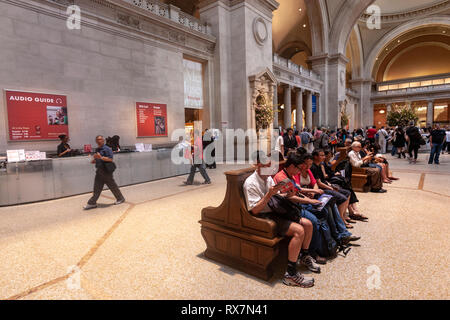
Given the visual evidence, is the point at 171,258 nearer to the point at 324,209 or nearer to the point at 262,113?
the point at 324,209

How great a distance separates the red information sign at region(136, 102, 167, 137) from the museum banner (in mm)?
1980

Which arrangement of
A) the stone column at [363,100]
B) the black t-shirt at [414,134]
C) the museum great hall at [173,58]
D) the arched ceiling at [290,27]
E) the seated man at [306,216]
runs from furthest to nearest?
the stone column at [363,100]
the arched ceiling at [290,27]
the black t-shirt at [414,134]
the museum great hall at [173,58]
the seated man at [306,216]

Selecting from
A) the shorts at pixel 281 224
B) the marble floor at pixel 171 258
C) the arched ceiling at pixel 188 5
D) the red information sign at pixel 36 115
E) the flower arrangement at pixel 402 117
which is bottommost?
the marble floor at pixel 171 258

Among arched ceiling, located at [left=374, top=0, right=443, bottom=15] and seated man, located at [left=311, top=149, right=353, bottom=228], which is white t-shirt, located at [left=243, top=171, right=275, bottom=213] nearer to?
seated man, located at [left=311, top=149, right=353, bottom=228]

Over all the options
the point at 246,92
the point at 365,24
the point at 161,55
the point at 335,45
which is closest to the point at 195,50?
the point at 161,55

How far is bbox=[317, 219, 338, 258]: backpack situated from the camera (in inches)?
124

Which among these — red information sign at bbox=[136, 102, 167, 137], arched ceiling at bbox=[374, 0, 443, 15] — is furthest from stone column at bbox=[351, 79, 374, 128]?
red information sign at bbox=[136, 102, 167, 137]

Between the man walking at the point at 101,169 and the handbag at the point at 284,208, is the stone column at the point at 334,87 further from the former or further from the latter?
the handbag at the point at 284,208

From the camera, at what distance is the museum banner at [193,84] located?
13.1 meters

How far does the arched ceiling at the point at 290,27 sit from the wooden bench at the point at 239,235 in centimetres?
2665

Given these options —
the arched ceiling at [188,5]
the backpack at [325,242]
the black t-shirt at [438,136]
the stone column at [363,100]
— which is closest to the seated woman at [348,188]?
the backpack at [325,242]

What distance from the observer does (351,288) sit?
2.55 m
